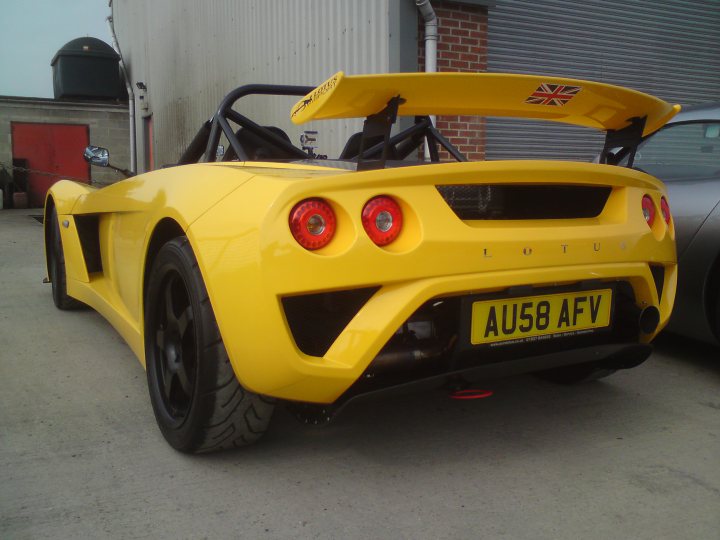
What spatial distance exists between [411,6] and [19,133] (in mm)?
13839

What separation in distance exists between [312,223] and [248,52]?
7.77 metres

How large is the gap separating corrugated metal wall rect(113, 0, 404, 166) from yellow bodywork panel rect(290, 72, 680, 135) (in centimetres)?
346

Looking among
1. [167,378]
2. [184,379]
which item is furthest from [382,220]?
[167,378]

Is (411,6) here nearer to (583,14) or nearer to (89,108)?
(583,14)

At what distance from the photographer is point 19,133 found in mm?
16062

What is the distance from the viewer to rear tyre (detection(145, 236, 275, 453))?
190 cm

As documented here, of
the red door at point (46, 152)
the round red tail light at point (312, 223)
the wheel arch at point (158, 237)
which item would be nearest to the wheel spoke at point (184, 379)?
the wheel arch at point (158, 237)

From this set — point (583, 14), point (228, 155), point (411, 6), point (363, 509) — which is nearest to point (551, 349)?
point (363, 509)

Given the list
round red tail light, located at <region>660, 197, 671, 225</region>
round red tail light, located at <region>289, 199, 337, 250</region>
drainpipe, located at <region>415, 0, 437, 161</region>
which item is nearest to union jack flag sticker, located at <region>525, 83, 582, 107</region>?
round red tail light, located at <region>660, 197, 671, 225</region>

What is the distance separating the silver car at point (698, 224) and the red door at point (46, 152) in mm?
15459

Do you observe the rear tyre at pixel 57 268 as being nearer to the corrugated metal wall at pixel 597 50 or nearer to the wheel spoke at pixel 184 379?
the wheel spoke at pixel 184 379

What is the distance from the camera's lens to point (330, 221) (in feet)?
5.59

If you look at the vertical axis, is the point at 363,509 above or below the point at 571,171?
below

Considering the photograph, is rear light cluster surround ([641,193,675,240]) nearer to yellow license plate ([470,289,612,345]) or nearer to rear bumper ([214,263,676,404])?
yellow license plate ([470,289,612,345])
